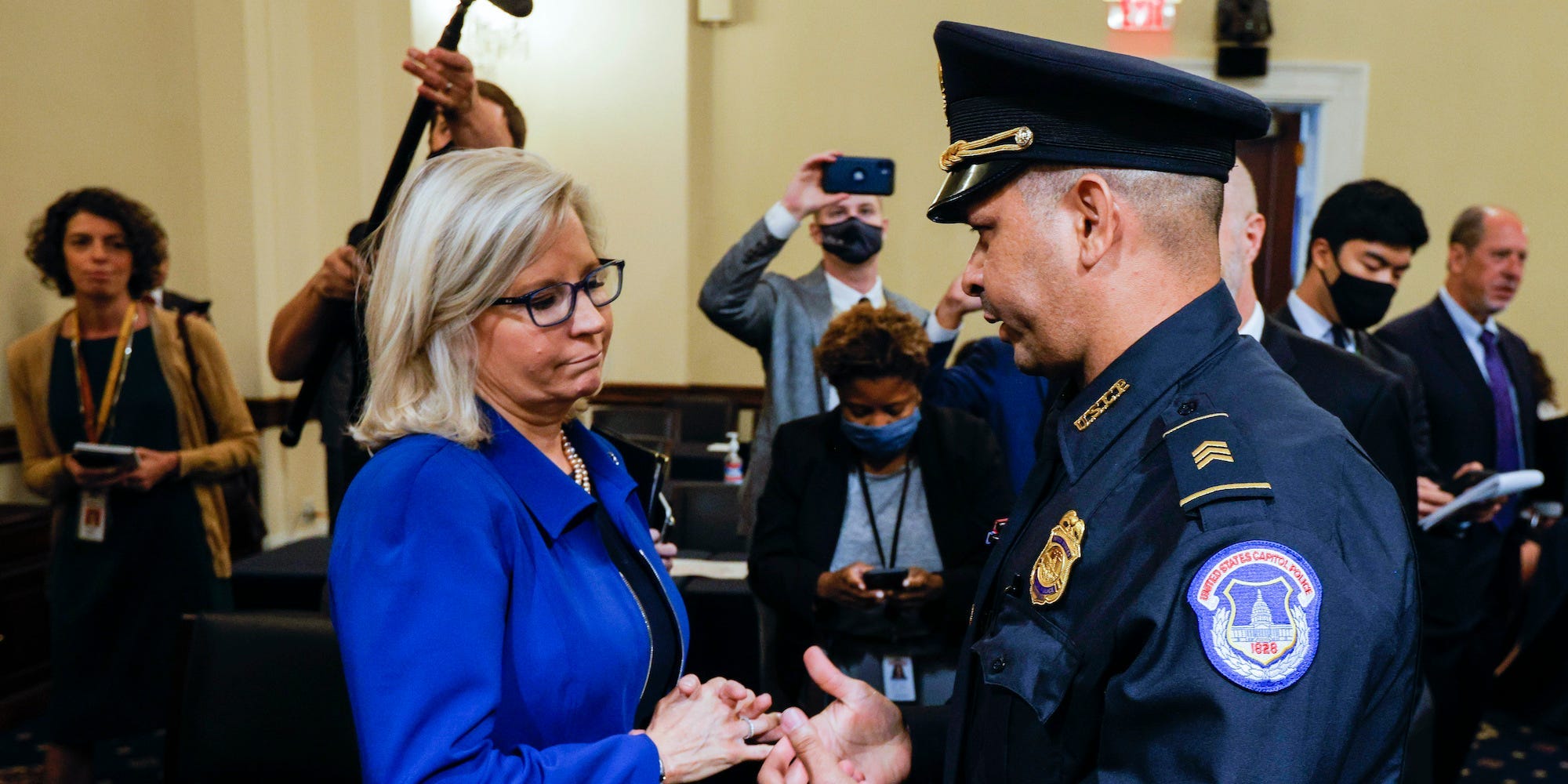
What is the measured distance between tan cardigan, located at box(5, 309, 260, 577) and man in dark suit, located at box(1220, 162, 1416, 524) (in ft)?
9.17

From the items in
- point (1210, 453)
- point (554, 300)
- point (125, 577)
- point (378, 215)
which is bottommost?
point (125, 577)

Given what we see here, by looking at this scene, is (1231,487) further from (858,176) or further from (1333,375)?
(858,176)

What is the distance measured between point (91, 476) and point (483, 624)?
2.45 metres

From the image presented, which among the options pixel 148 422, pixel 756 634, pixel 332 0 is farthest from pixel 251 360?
pixel 756 634

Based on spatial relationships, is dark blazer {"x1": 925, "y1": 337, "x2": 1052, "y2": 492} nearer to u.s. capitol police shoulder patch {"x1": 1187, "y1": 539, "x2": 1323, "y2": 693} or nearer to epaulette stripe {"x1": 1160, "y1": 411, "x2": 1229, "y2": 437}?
epaulette stripe {"x1": 1160, "y1": 411, "x2": 1229, "y2": 437}

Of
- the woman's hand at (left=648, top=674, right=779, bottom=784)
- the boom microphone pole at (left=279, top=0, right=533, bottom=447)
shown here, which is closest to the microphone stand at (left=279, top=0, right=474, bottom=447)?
the boom microphone pole at (left=279, top=0, right=533, bottom=447)

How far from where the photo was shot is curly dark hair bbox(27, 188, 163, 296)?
3.25 metres

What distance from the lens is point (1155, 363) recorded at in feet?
3.56

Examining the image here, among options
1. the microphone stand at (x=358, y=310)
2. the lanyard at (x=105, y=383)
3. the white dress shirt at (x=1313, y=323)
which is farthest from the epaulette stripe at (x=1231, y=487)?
the lanyard at (x=105, y=383)

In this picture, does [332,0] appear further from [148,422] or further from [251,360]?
[148,422]

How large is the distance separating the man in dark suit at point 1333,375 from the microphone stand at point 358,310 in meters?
1.36

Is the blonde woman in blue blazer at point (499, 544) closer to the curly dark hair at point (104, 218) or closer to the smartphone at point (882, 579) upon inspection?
the smartphone at point (882, 579)

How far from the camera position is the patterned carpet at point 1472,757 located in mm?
3420

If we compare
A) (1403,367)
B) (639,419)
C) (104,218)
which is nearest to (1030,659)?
(1403,367)
